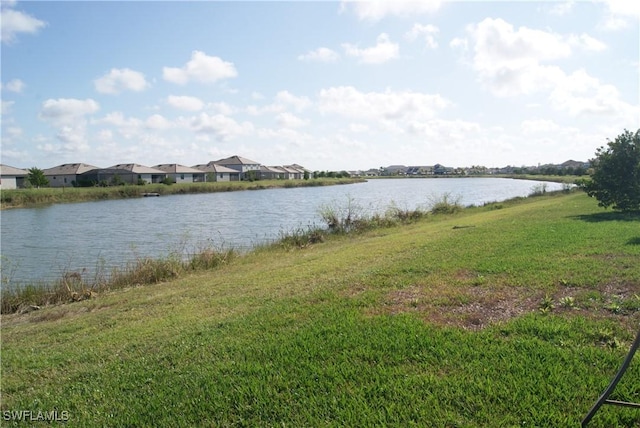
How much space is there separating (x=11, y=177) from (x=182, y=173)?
29.7 m

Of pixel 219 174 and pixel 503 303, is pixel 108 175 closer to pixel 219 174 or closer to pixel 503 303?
pixel 219 174

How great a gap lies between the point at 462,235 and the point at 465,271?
5.21 meters

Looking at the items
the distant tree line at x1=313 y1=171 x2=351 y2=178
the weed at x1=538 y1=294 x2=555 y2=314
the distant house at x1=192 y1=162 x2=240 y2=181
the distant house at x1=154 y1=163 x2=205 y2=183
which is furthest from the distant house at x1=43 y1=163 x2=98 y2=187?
the weed at x1=538 y1=294 x2=555 y2=314

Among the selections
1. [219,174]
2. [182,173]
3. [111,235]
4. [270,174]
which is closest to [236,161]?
[270,174]

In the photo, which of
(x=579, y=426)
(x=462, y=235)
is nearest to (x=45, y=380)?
(x=579, y=426)

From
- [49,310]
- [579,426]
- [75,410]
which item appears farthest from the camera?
[49,310]

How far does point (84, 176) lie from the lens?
75.7 metres

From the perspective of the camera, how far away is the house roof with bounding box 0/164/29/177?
201 feet

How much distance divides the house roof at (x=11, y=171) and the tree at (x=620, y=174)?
7399 centimetres

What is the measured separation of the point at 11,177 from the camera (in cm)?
6216

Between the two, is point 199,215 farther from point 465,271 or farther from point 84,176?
point 84,176

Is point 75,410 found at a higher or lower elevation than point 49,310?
higher

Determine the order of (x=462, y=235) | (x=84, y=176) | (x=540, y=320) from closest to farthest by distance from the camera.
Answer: (x=540, y=320), (x=462, y=235), (x=84, y=176)

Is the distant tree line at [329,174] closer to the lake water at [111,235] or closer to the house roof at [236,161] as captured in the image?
the house roof at [236,161]
